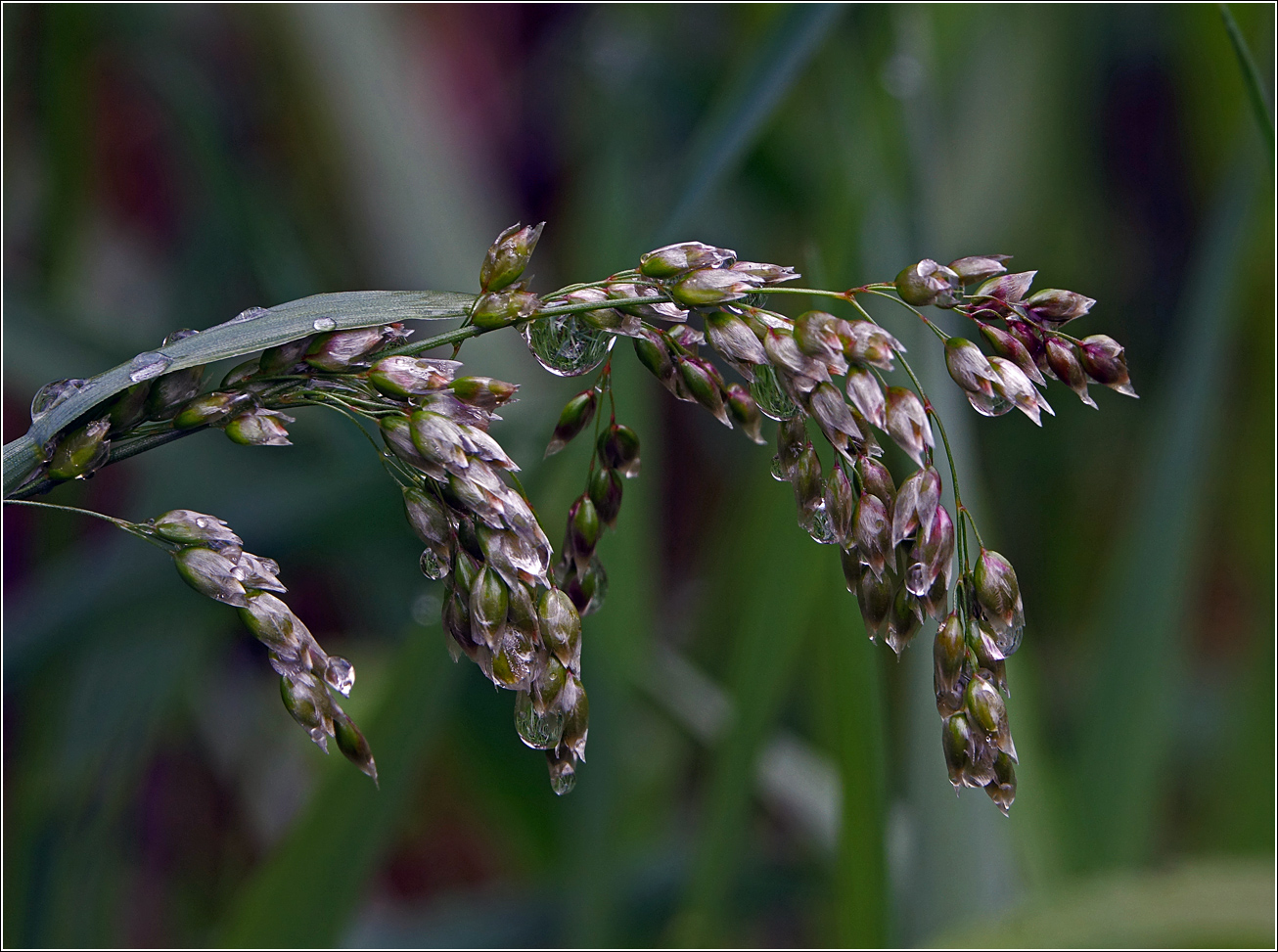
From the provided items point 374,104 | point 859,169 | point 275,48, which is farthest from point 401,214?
point 859,169

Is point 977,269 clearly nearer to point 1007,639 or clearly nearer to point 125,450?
point 1007,639

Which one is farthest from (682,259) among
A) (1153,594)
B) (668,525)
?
(668,525)

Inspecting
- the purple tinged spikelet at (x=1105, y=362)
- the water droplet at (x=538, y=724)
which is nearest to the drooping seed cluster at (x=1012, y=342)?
the purple tinged spikelet at (x=1105, y=362)

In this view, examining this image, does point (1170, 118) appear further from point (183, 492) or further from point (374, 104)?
point (183, 492)

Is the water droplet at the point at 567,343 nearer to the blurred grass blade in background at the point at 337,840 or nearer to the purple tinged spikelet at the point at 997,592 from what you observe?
the purple tinged spikelet at the point at 997,592

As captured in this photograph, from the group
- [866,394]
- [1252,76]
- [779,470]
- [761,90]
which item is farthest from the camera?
[761,90]

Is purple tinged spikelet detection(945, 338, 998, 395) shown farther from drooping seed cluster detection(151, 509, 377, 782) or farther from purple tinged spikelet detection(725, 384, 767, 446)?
drooping seed cluster detection(151, 509, 377, 782)
